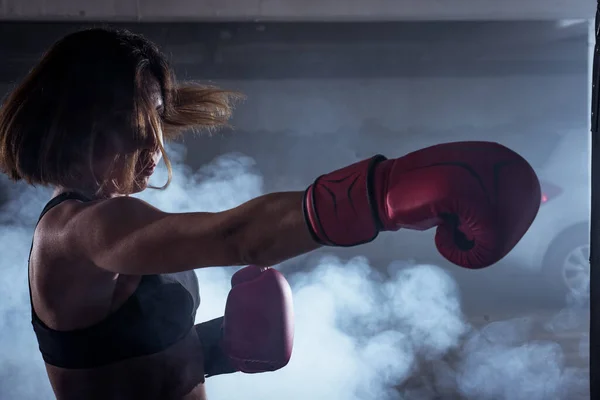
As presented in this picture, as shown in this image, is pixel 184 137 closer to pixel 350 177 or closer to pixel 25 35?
pixel 25 35

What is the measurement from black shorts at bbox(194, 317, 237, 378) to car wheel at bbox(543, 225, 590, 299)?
3.81ft

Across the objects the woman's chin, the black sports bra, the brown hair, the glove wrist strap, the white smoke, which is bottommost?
the white smoke

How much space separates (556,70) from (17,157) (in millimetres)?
1644

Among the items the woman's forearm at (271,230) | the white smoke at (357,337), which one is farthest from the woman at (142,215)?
the white smoke at (357,337)

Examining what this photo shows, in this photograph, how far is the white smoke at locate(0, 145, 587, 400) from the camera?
6.13 feet

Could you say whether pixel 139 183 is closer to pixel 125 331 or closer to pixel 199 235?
pixel 125 331

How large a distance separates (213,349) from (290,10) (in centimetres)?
113

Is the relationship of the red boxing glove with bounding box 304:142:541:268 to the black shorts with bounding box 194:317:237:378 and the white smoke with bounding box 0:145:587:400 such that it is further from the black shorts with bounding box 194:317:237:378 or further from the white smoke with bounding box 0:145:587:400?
the white smoke with bounding box 0:145:587:400

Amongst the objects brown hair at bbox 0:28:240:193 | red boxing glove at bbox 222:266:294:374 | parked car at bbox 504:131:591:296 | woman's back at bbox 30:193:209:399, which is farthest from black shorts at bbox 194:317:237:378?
parked car at bbox 504:131:591:296

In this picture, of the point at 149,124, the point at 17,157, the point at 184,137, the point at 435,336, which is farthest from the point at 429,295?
the point at 17,157

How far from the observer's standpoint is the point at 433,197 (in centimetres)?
64

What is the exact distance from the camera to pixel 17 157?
90 cm

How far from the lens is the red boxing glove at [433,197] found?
0.65 m

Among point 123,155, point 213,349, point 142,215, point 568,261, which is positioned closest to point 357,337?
point 568,261
